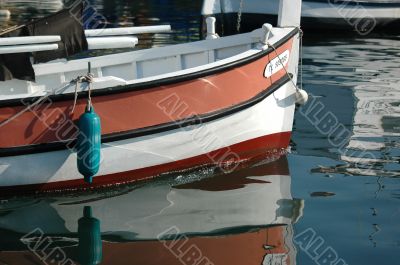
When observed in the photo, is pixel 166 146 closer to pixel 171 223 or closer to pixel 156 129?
pixel 156 129

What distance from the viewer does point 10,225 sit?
225 inches

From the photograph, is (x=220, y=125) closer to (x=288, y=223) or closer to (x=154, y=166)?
(x=154, y=166)

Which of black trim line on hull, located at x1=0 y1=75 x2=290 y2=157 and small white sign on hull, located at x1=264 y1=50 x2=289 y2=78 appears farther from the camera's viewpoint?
small white sign on hull, located at x1=264 y1=50 x2=289 y2=78

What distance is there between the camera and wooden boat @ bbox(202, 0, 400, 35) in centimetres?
1855

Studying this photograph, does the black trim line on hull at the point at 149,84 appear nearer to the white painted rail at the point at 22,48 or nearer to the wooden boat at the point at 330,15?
the white painted rail at the point at 22,48

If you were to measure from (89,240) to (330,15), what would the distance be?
586 inches

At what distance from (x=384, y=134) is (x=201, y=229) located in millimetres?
3668

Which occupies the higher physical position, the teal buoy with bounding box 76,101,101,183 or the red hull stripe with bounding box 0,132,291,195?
the teal buoy with bounding box 76,101,101,183

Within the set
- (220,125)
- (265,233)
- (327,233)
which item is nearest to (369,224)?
(327,233)

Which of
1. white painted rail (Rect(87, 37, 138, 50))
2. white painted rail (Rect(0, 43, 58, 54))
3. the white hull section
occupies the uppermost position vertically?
white painted rail (Rect(0, 43, 58, 54))

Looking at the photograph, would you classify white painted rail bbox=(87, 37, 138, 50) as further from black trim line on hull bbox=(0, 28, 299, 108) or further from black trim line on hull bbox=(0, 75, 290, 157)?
black trim line on hull bbox=(0, 75, 290, 157)

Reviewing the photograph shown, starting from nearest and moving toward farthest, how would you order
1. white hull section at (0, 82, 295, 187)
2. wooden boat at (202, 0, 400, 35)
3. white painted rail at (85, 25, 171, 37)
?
white hull section at (0, 82, 295, 187) < white painted rail at (85, 25, 171, 37) < wooden boat at (202, 0, 400, 35)

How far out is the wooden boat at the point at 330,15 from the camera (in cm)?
1855

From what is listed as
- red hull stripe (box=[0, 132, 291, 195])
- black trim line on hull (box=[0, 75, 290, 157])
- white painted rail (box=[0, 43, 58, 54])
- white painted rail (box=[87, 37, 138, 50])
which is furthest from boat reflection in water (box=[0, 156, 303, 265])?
white painted rail (box=[87, 37, 138, 50])
